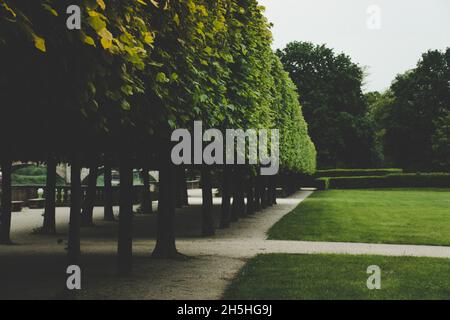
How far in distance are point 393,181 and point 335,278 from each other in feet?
206

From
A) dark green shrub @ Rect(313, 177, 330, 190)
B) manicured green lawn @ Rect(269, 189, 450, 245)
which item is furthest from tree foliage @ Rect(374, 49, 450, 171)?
manicured green lawn @ Rect(269, 189, 450, 245)

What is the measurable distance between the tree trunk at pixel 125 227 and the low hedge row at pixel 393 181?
5884 centimetres

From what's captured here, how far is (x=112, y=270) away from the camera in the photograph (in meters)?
12.6

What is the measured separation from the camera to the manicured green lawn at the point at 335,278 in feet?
32.4

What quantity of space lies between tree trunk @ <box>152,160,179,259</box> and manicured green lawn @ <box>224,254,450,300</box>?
200cm

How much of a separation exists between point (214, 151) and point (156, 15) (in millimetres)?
7133

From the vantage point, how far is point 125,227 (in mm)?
12141

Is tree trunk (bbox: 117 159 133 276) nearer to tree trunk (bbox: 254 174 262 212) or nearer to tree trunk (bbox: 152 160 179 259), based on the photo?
tree trunk (bbox: 152 160 179 259)

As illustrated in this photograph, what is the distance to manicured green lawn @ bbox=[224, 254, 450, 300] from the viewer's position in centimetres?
987

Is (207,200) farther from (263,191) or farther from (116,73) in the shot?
(263,191)

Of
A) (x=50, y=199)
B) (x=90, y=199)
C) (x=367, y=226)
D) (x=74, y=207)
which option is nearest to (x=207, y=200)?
(x=50, y=199)

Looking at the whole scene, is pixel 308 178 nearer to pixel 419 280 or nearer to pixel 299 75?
pixel 299 75
